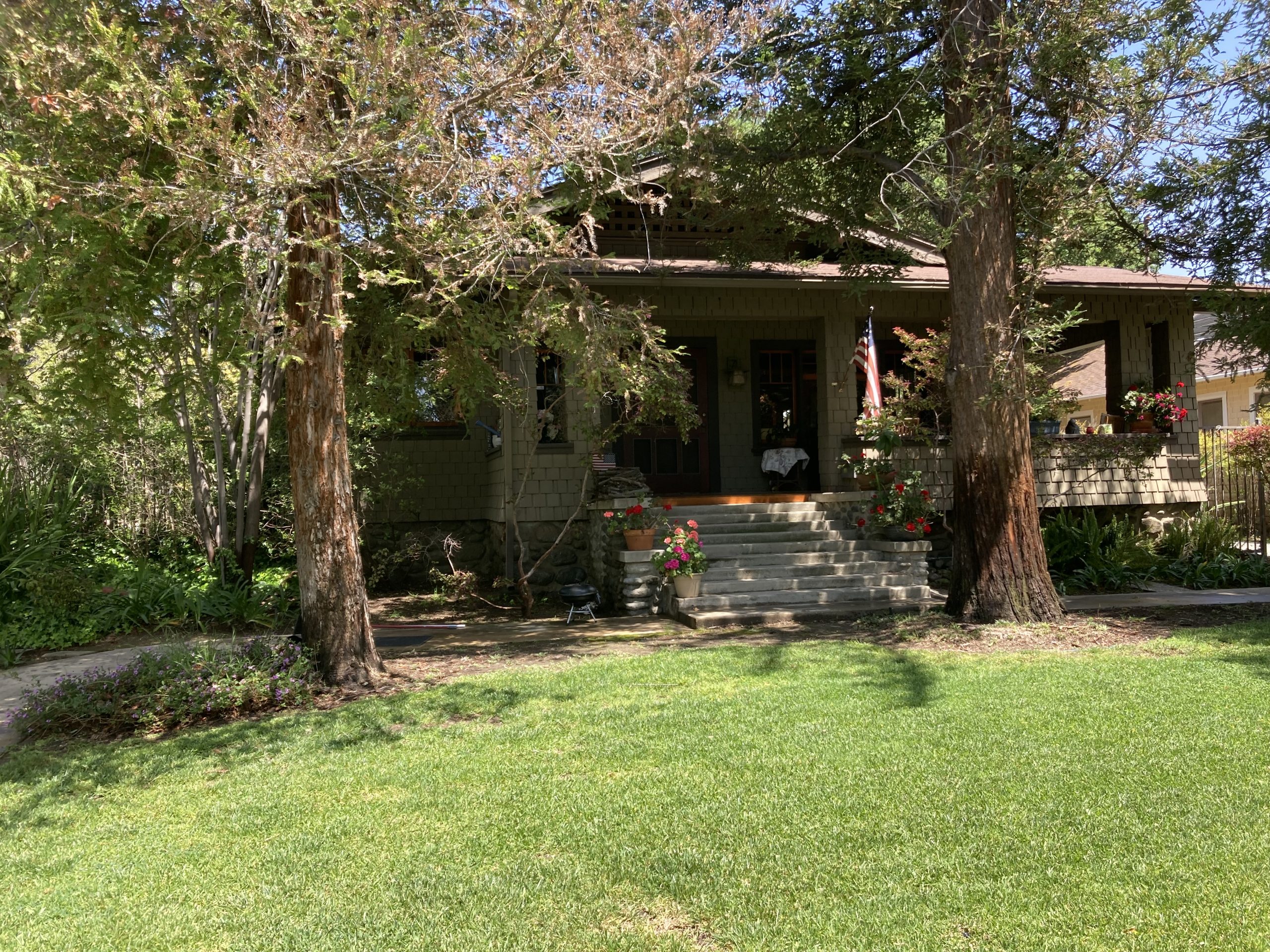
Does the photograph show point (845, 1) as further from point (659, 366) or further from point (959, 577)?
point (959, 577)

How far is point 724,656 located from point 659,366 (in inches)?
101

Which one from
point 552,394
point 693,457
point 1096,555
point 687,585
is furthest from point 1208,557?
point 552,394

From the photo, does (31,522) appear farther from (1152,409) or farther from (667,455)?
(1152,409)

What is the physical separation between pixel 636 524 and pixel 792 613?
2039 millimetres

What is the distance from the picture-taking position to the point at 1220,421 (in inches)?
944

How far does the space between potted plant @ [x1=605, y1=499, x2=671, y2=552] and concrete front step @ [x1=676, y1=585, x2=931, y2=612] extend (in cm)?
85

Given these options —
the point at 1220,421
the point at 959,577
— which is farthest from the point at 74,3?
the point at 1220,421

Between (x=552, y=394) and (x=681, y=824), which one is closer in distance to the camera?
(x=681, y=824)

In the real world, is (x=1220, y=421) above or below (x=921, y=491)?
above

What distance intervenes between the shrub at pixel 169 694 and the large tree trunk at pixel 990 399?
5877mm

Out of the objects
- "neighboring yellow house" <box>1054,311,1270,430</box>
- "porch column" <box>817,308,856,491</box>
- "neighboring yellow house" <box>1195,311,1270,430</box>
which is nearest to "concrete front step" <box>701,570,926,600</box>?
"porch column" <box>817,308,856,491</box>

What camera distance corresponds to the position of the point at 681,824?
158 inches

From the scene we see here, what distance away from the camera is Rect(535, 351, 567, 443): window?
38.7ft

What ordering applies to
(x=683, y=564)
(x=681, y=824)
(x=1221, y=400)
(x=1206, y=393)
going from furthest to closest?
(x=1206, y=393), (x=1221, y=400), (x=683, y=564), (x=681, y=824)
